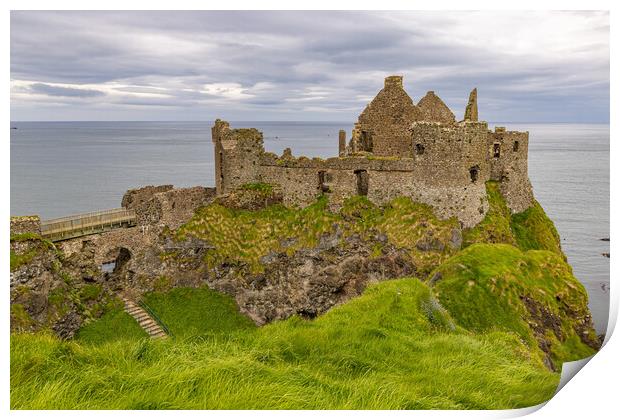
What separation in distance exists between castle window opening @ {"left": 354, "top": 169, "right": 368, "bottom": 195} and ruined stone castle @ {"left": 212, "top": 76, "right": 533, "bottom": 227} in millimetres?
51

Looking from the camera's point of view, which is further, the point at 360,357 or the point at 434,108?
the point at 434,108

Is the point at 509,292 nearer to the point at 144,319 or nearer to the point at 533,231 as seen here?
the point at 533,231

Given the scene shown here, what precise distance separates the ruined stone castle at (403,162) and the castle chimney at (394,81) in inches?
2.2

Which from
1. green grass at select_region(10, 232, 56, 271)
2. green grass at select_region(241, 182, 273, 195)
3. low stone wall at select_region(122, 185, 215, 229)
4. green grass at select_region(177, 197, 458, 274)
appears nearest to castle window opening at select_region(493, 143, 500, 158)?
green grass at select_region(177, 197, 458, 274)

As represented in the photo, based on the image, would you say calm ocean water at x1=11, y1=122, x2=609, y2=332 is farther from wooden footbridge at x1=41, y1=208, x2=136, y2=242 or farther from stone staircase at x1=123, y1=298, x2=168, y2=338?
stone staircase at x1=123, y1=298, x2=168, y2=338

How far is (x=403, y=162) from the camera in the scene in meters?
25.9

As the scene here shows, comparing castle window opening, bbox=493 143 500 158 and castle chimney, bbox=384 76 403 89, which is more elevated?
castle chimney, bbox=384 76 403 89

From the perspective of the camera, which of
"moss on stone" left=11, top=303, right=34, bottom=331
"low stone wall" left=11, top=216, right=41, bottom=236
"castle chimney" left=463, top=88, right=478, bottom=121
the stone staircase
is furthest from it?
"castle chimney" left=463, top=88, right=478, bottom=121

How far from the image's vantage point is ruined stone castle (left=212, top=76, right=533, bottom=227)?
81.9 feet

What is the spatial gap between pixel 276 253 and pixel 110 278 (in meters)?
8.30

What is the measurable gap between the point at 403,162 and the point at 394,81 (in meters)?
6.15

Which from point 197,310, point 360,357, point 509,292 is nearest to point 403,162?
point 509,292

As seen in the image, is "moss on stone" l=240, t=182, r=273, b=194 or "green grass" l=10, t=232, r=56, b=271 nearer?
"green grass" l=10, t=232, r=56, b=271
